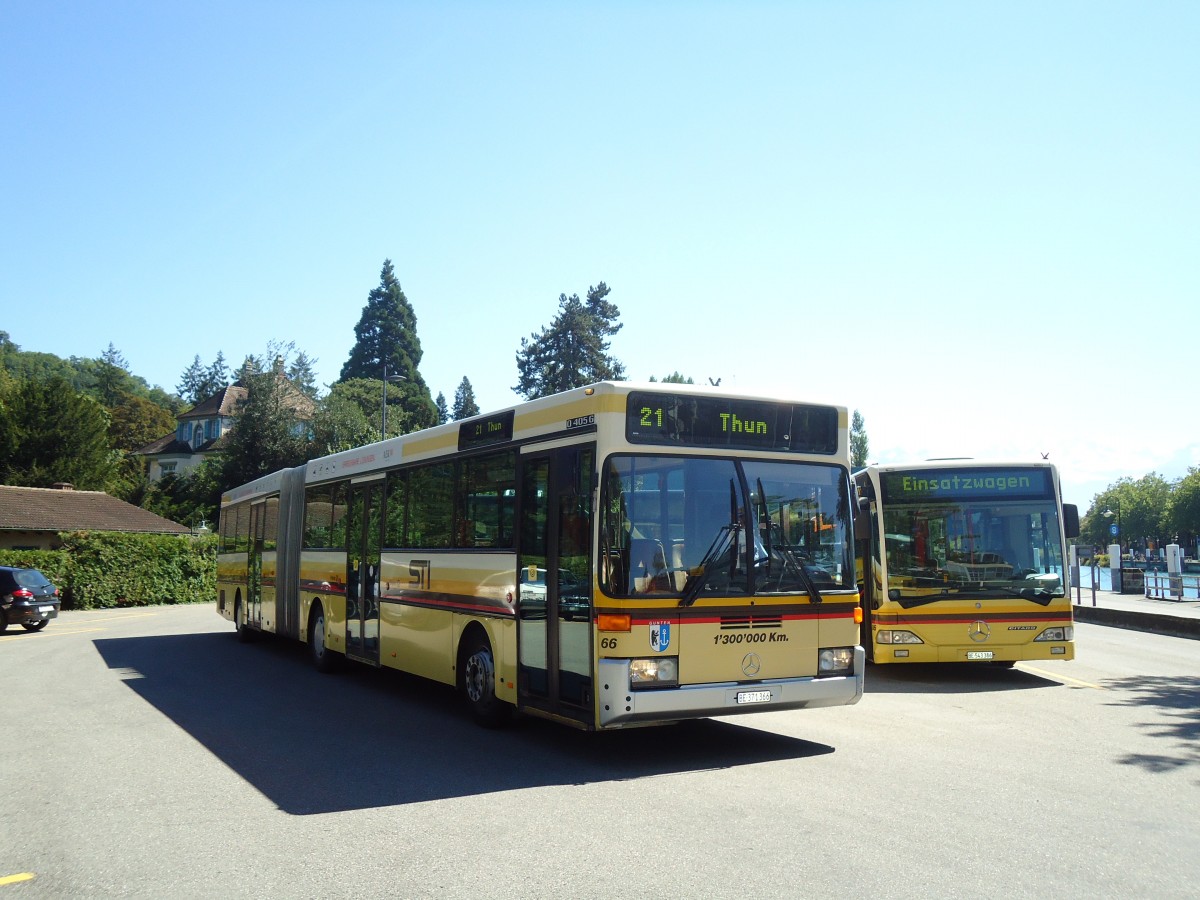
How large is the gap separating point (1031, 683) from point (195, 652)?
14.8 metres

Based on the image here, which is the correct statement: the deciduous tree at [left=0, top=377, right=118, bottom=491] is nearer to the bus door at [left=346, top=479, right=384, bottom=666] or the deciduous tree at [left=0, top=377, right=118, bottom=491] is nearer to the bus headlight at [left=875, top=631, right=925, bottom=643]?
the bus door at [left=346, top=479, right=384, bottom=666]

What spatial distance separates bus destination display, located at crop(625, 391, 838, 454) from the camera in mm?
8906

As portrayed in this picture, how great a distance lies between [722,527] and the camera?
8.88 m

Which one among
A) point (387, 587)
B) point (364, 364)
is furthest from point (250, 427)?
point (387, 587)

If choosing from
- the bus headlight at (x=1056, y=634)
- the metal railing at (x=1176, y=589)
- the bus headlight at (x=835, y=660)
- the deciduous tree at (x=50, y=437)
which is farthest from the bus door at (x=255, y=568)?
the deciduous tree at (x=50, y=437)

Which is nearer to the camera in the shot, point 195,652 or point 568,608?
point 568,608

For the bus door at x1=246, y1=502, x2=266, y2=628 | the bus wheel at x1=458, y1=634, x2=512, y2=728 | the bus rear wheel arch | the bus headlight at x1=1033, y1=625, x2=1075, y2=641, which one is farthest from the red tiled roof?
the bus headlight at x1=1033, y1=625, x2=1075, y2=641

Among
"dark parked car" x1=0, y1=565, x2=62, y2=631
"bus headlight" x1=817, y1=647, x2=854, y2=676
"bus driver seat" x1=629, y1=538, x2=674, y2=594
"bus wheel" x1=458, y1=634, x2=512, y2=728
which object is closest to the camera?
"bus driver seat" x1=629, y1=538, x2=674, y2=594

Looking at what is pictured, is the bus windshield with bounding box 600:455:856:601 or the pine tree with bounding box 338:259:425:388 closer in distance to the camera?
the bus windshield with bounding box 600:455:856:601

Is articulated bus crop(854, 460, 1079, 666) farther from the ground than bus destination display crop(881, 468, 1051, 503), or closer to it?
closer to it

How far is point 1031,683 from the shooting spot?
46.4 feet

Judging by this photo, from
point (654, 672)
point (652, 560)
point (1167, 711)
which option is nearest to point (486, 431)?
point (652, 560)

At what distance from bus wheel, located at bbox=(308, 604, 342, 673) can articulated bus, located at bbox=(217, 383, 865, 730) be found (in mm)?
5283

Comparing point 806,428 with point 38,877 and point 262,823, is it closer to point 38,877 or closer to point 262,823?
point 262,823
